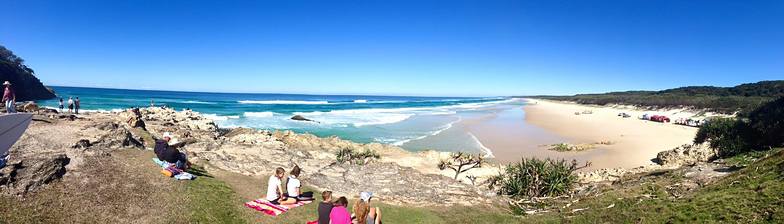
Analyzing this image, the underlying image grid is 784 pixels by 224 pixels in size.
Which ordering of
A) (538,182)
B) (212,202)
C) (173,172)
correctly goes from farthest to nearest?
1. (538,182)
2. (173,172)
3. (212,202)

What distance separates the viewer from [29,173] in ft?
23.1

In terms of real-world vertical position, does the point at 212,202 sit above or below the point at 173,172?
below

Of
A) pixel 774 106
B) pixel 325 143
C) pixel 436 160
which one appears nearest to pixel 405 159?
pixel 436 160

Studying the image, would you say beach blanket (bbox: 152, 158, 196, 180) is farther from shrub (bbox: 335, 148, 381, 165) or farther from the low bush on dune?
the low bush on dune

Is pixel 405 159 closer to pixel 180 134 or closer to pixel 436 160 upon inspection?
pixel 436 160

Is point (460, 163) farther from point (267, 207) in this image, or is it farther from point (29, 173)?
point (29, 173)

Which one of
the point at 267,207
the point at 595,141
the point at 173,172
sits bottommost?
the point at 595,141

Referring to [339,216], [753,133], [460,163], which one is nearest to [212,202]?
[339,216]

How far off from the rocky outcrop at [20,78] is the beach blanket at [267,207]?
65.6m

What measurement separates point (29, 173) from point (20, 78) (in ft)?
234

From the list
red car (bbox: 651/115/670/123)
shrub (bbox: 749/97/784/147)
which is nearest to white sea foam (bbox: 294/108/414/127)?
red car (bbox: 651/115/670/123)

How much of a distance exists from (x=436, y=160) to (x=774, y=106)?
40.2 feet

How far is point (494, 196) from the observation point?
11.3m

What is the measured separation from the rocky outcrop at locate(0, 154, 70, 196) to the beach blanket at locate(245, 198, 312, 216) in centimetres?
336
